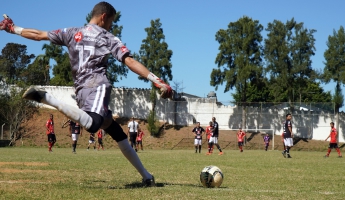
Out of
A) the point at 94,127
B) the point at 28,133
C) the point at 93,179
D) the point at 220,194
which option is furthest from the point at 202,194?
the point at 28,133

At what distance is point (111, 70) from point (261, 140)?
1979 centimetres

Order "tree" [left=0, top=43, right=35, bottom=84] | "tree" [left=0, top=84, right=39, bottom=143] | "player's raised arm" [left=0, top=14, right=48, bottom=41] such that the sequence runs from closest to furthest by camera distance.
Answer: "player's raised arm" [left=0, top=14, right=48, bottom=41] → "tree" [left=0, top=84, right=39, bottom=143] → "tree" [left=0, top=43, right=35, bottom=84]

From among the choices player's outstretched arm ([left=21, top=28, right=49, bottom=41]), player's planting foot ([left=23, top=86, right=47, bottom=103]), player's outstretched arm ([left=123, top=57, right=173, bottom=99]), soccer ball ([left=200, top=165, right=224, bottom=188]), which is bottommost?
soccer ball ([left=200, top=165, right=224, bottom=188])

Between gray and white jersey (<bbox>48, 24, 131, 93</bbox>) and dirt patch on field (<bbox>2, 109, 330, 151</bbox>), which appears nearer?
gray and white jersey (<bbox>48, 24, 131, 93</bbox>)

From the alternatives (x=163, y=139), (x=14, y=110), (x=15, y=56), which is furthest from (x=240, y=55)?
(x=15, y=56)

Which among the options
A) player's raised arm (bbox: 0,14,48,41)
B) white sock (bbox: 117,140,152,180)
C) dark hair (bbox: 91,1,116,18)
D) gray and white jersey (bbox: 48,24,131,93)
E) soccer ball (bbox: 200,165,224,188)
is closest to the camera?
gray and white jersey (bbox: 48,24,131,93)

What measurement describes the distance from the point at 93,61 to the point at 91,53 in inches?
4.3

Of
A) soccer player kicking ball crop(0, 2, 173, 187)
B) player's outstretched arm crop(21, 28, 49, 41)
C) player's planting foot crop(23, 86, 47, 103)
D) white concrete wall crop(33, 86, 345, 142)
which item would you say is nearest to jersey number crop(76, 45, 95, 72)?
soccer player kicking ball crop(0, 2, 173, 187)

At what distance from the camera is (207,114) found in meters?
61.1

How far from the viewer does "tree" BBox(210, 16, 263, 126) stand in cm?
6169

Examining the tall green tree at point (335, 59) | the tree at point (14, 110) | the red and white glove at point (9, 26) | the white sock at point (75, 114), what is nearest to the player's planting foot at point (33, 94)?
the white sock at point (75, 114)

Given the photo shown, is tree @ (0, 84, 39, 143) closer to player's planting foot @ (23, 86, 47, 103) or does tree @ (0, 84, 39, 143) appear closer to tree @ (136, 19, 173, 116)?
tree @ (136, 19, 173, 116)

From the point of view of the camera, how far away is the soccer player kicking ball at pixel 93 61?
21.8 ft

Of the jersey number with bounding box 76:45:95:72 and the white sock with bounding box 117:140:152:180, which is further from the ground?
the jersey number with bounding box 76:45:95:72
